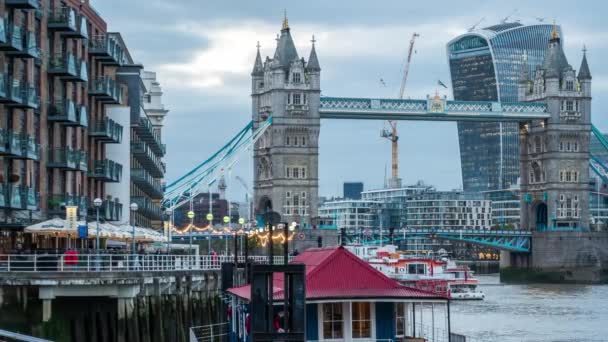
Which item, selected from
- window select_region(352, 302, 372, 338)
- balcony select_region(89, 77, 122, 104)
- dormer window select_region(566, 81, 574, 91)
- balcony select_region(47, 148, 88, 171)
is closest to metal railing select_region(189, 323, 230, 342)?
balcony select_region(47, 148, 88, 171)

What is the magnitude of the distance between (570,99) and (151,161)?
89.4 m

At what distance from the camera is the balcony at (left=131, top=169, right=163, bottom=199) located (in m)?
87.9

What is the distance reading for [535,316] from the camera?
92.9 metres

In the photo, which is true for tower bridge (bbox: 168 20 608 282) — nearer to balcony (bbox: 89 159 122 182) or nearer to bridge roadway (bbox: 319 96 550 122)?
bridge roadway (bbox: 319 96 550 122)

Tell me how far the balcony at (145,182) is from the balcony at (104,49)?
613 inches

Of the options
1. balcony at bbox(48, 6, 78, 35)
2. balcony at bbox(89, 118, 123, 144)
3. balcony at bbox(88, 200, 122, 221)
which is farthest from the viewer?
balcony at bbox(89, 118, 123, 144)

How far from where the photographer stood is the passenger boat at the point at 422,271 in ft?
359

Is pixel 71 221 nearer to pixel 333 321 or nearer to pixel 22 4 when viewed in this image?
pixel 22 4

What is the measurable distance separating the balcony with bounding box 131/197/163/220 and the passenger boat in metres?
14.1

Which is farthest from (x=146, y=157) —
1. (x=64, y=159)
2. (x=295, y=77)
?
(x=295, y=77)

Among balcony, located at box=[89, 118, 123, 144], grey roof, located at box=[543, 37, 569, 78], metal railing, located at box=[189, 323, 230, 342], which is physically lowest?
metal railing, located at box=[189, 323, 230, 342]

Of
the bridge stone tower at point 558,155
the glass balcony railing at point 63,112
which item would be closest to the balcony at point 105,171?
the glass balcony railing at point 63,112

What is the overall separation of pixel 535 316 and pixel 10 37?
4971cm

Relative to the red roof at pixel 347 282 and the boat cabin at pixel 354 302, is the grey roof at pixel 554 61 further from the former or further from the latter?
the boat cabin at pixel 354 302
